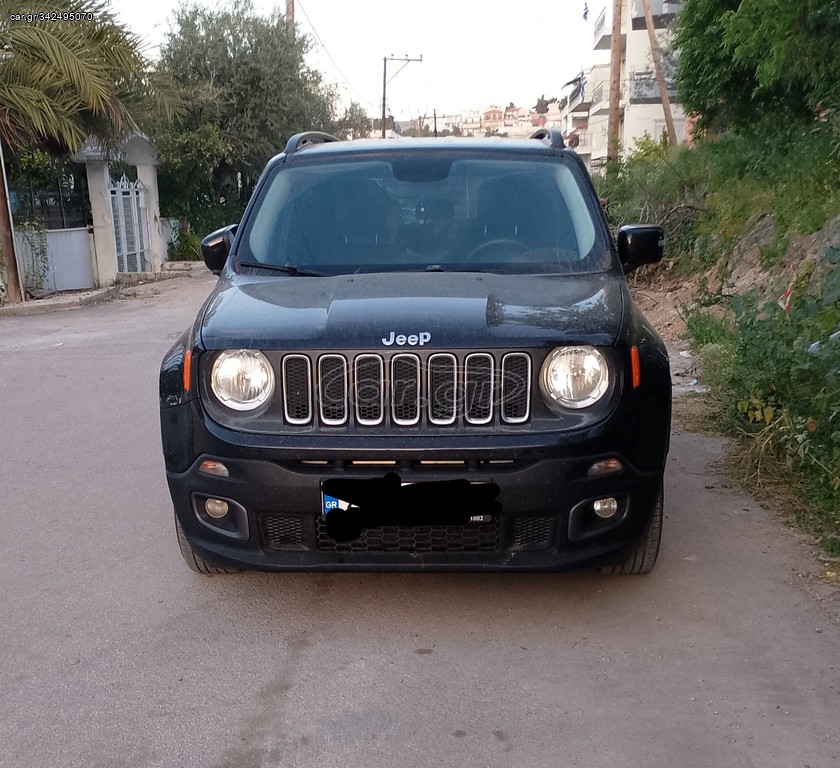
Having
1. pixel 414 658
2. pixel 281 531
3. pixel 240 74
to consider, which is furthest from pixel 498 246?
pixel 240 74

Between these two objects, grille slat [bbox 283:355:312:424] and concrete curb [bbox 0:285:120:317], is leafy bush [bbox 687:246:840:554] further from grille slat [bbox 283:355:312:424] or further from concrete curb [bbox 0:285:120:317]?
concrete curb [bbox 0:285:120:317]

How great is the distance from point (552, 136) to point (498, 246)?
1183mm

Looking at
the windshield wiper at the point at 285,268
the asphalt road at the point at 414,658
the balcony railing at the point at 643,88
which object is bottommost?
the asphalt road at the point at 414,658

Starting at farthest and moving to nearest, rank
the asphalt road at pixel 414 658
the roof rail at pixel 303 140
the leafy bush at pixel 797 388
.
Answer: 1. the roof rail at pixel 303 140
2. the leafy bush at pixel 797 388
3. the asphalt road at pixel 414 658

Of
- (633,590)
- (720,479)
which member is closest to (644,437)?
(633,590)

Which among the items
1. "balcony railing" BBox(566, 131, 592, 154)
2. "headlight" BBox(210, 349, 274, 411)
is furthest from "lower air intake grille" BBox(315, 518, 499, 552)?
"balcony railing" BBox(566, 131, 592, 154)

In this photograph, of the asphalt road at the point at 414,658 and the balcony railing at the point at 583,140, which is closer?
the asphalt road at the point at 414,658

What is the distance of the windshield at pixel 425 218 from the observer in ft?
14.6

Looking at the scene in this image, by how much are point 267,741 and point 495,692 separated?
2.61 ft

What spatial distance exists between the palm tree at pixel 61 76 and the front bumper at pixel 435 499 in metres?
12.2

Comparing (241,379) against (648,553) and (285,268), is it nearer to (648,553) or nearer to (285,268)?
(285,268)

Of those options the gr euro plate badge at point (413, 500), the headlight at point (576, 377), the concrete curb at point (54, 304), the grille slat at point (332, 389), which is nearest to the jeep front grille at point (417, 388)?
the grille slat at point (332, 389)

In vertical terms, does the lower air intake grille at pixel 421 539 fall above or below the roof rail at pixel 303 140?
below

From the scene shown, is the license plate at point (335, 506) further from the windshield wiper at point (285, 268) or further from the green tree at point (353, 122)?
the green tree at point (353, 122)
